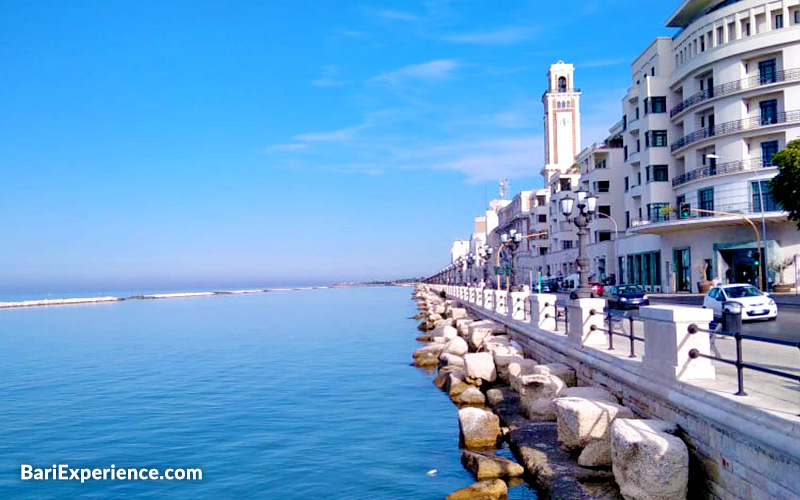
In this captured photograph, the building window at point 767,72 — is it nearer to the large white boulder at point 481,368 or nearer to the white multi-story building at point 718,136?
the white multi-story building at point 718,136

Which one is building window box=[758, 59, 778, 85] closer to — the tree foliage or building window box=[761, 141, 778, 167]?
building window box=[761, 141, 778, 167]

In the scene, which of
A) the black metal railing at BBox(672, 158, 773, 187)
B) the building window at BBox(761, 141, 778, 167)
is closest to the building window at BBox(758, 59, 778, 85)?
the building window at BBox(761, 141, 778, 167)

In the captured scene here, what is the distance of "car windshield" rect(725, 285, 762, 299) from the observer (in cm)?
2280

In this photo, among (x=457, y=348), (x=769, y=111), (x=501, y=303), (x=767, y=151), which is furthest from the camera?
(x=767, y=151)

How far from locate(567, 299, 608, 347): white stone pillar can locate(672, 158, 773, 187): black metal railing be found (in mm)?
35916

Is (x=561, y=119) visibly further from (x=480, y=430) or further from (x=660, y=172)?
(x=480, y=430)

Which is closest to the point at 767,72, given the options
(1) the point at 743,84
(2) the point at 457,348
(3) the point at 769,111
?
(1) the point at 743,84

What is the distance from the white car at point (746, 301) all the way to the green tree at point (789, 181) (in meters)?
11.5

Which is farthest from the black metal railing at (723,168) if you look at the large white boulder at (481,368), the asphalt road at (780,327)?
the large white boulder at (481,368)

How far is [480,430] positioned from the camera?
44.1 ft

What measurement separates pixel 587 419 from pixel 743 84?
42.7 meters

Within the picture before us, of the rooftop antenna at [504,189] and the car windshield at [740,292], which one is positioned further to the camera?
the rooftop antenna at [504,189]

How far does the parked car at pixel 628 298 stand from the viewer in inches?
1251

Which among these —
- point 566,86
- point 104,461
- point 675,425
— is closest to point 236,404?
point 104,461
